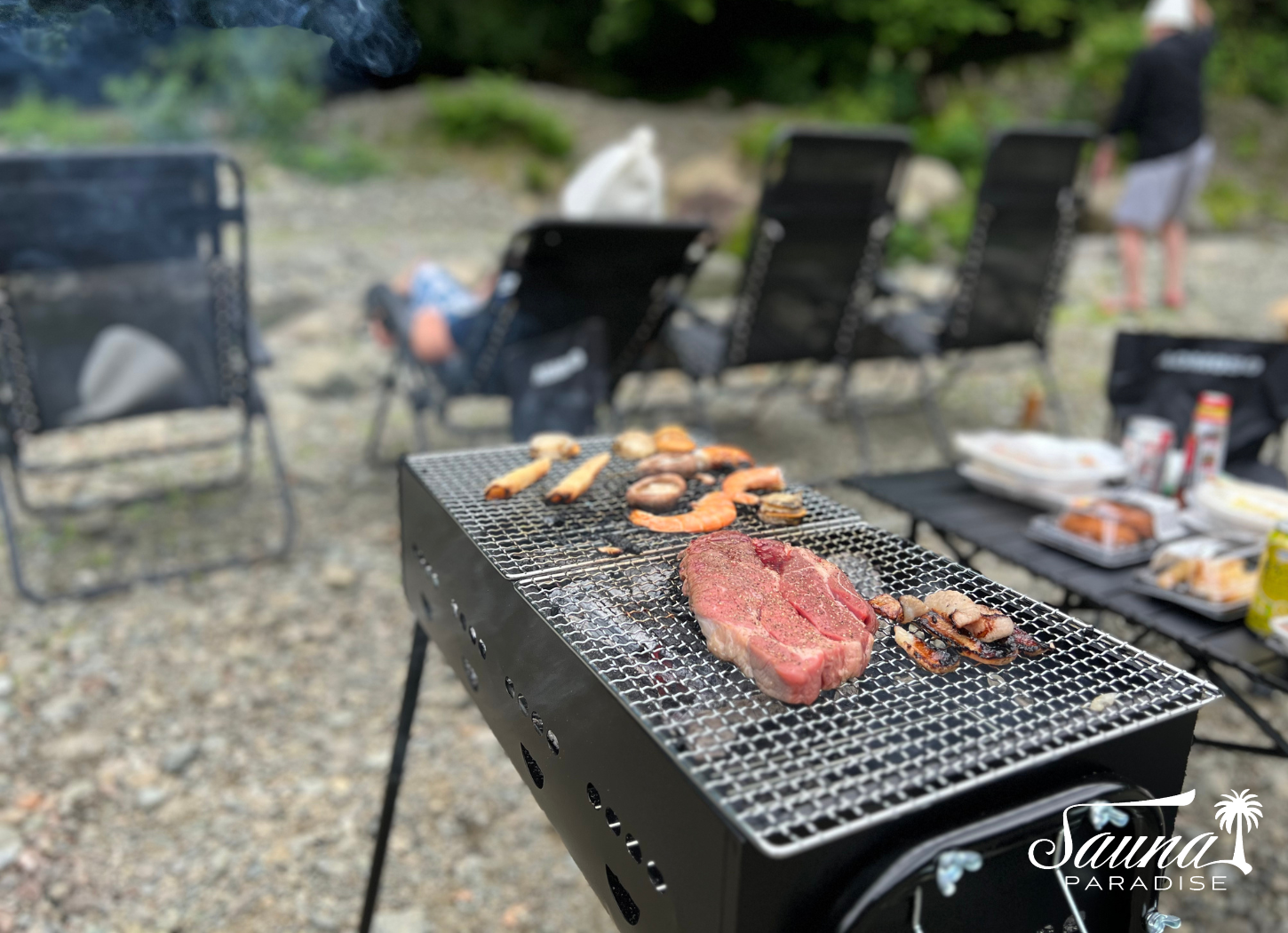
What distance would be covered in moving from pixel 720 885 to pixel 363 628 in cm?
248

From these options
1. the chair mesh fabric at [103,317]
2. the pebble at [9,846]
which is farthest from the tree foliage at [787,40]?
the pebble at [9,846]

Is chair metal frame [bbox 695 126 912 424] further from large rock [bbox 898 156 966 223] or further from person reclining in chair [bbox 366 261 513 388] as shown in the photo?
large rock [bbox 898 156 966 223]

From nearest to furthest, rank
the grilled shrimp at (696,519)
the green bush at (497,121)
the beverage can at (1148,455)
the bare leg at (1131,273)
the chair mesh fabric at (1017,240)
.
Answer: the grilled shrimp at (696,519) < the beverage can at (1148,455) < the chair mesh fabric at (1017,240) < the bare leg at (1131,273) < the green bush at (497,121)

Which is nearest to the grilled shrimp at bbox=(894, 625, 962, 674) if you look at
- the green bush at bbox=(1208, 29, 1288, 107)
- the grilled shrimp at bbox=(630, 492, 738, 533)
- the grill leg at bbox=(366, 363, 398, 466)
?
the grilled shrimp at bbox=(630, 492, 738, 533)

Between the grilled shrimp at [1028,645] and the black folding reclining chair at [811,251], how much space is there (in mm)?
2957

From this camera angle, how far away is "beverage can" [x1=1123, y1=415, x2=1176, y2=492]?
104 inches

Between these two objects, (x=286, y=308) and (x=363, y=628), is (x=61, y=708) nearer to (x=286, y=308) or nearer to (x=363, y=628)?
(x=363, y=628)

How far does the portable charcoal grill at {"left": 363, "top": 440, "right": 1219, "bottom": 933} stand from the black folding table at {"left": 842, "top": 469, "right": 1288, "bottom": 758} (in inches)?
27.4

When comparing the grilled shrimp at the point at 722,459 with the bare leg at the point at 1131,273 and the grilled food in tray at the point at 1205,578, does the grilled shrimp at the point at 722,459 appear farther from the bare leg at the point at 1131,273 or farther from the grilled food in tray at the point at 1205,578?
the bare leg at the point at 1131,273

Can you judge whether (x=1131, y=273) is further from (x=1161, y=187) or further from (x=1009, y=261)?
(x=1009, y=261)

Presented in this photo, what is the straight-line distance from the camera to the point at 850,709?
3.64 feet

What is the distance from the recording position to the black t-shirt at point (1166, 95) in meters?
6.48

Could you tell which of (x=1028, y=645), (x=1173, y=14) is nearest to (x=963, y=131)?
(x=1173, y=14)

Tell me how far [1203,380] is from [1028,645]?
2502 mm
